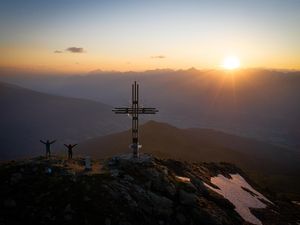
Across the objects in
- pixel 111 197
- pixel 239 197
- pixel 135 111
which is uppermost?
pixel 135 111

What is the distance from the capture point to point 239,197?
1671 inches

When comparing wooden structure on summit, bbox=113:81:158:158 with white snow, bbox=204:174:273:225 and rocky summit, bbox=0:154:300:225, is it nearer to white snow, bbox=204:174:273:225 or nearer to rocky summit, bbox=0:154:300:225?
rocky summit, bbox=0:154:300:225

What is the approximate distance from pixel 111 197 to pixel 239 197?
22.2m

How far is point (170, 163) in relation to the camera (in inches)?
1767

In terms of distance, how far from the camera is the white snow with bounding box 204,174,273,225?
120ft

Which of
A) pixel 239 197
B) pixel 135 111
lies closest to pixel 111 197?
pixel 135 111

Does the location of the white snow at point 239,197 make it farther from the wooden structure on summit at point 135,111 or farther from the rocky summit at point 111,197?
the wooden structure on summit at point 135,111

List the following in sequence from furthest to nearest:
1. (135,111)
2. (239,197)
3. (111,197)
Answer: (239,197) < (135,111) < (111,197)

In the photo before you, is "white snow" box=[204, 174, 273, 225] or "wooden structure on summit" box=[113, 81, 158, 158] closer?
"white snow" box=[204, 174, 273, 225]

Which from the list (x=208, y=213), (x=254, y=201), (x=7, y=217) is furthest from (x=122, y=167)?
(x=254, y=201)

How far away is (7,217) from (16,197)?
241 centimetres

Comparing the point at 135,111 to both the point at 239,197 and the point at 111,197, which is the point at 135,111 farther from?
the point at 239,197

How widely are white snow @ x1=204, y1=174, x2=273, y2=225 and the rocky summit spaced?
8.3 inches

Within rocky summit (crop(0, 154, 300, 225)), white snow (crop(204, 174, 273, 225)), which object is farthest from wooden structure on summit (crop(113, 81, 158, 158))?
white snow (crop(204, 174, 273, 225))
